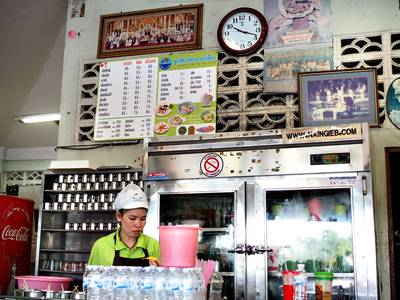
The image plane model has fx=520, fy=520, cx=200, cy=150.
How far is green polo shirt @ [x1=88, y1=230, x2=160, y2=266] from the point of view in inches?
113

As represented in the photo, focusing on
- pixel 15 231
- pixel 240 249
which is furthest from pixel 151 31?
pixel 240 249

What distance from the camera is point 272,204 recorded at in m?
3.53

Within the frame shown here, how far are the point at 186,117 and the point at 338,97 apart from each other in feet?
4.17

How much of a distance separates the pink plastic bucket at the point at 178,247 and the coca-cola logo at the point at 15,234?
2.60 meters

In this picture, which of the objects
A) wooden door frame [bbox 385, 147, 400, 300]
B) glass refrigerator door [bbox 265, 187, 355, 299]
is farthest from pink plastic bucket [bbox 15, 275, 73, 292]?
wooden door frame [bbox 385, 147, 400, 300]

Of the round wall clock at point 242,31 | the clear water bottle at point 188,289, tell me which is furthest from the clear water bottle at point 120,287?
the round wall clock at point 242,31

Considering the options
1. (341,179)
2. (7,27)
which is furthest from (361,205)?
(7,27)

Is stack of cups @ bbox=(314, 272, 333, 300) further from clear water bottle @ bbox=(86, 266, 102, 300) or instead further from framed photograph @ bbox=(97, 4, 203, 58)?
framed photograph @ bbox=(97, 4, 203, 58)

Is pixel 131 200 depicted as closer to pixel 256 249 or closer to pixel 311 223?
pixel 256 249

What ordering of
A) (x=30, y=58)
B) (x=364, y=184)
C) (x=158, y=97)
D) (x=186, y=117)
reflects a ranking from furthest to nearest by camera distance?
(x=30, y=58), (x=158, y=97), (x=186, y=117), (x=364, y=184)

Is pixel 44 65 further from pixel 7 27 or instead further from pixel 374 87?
pixel 374 87

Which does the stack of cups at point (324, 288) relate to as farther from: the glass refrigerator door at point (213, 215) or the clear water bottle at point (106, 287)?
the glass refrigerator door at point (213, 215)

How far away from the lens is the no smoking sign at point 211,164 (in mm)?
3564

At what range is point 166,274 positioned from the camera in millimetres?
1885
